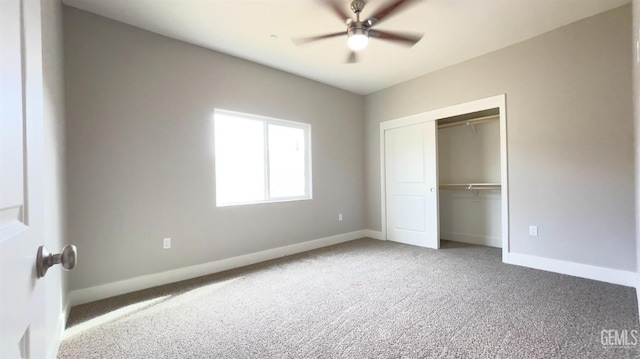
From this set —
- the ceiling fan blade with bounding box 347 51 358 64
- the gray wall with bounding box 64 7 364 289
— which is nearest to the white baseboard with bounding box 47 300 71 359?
the gray wall with bounding box 64 7 364 289

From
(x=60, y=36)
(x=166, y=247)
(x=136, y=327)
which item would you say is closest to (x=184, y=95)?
(x=60, y=36)

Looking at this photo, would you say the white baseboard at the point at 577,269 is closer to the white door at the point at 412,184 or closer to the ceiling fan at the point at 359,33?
the white door at the point at 412,184

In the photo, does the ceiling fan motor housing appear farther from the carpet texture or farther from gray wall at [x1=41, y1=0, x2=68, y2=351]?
the carpet texture

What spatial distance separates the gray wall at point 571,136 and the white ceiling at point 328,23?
229mm

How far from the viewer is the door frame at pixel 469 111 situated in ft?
11.1

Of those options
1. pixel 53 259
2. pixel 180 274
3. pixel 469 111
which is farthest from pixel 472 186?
pixel 53 259

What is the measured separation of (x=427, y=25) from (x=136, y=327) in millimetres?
3664

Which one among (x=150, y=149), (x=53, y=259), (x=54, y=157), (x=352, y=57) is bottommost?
(x=53, y=259)

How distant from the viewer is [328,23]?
9.00ft

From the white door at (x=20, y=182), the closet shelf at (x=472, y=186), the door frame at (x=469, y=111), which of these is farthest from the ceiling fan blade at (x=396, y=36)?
the closet shelf at (x=472, y=186)

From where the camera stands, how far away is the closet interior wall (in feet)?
13.9

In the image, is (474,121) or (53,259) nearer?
(53,259)

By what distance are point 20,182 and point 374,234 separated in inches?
186

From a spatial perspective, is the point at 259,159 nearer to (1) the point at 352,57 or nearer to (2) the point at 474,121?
(1) the point at 352,57
